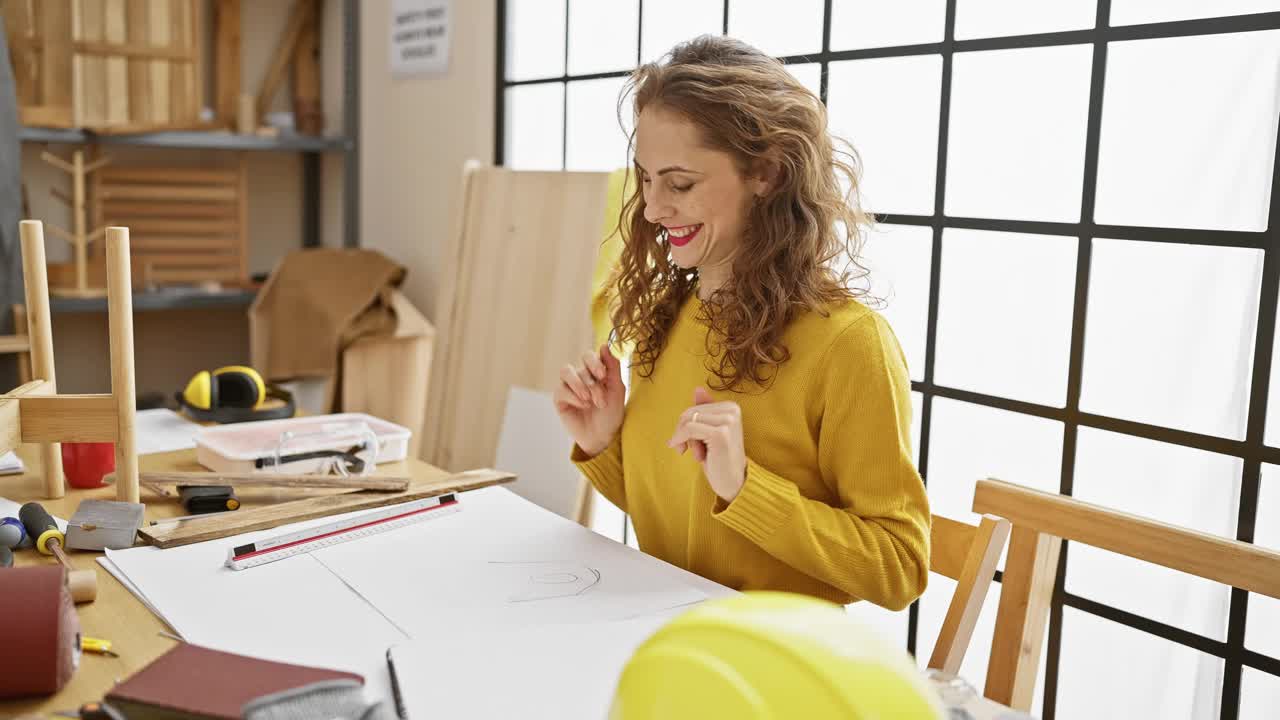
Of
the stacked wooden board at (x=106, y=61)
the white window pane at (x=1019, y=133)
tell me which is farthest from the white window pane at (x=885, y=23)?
the stacked wooden board at (x=106, y=61)

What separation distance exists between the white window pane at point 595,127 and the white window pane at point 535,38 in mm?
124

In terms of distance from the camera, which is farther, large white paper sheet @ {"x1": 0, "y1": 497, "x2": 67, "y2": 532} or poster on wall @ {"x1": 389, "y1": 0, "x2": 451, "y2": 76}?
poster on wall @ {"x1": 389, "y1": 0, "x2": 451, "y2": 76}

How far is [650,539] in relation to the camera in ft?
4.66

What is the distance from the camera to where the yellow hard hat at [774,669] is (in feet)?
1.83

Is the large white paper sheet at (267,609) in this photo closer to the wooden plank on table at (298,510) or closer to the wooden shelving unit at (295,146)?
the wooden plank on table at (298,510)

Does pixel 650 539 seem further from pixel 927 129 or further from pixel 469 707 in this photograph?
pixel 927 129

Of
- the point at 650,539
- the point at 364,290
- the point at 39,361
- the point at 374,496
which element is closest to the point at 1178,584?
the point at 650,539

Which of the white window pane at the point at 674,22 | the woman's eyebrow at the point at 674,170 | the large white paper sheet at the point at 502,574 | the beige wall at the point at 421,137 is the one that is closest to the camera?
the large white paper sheet at the point at 502,574

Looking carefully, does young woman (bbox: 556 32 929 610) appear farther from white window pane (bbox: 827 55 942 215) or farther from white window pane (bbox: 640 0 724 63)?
white window pane (bbox: 640 0 724 63)

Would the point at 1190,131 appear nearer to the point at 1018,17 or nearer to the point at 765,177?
the point at 1018,17

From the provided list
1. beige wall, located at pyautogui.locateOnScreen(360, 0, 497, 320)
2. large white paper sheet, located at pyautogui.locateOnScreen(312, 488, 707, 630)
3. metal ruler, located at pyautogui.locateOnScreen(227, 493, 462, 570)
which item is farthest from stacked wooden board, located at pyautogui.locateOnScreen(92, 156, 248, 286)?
large white paper sheet, located at pyautogui.locateOnScreen(312, 488, 707, 630)

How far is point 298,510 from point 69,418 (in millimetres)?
289

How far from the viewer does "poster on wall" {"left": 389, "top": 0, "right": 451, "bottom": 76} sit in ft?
10.8

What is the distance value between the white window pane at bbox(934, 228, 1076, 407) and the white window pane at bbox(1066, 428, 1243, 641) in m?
0.13
